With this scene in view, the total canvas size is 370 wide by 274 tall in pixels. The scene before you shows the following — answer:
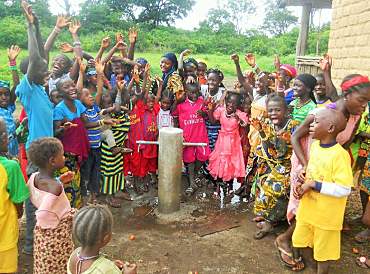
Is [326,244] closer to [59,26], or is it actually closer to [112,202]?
[112,202]

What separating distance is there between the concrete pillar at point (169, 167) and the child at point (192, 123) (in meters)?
0.68

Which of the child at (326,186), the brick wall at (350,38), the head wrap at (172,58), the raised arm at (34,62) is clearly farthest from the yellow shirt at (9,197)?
the brick wall at (350,38)

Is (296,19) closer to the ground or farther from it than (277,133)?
farther from it

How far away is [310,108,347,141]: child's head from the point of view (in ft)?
10.1

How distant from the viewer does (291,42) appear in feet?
92.8

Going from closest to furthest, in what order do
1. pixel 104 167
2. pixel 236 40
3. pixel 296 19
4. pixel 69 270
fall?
pixel 69 270 → pixel 104 167 → pixel 236 40 → pixel 296 19

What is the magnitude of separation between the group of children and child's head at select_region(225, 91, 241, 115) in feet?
0.09

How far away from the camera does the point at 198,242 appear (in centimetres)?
411

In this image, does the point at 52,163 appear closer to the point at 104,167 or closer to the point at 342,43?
the point at 104,167

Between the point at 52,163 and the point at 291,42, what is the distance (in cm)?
2779

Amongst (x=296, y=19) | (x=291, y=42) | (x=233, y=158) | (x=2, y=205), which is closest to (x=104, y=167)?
(x=233, y=158)


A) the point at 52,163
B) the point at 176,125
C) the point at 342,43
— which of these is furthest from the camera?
the point at 342,43

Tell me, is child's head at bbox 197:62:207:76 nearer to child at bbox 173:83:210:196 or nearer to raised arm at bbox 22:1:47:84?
child at bbox 173:83:210:196

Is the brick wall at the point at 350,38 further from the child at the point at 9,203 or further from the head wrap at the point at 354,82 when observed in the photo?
the child at the point at 9,203
